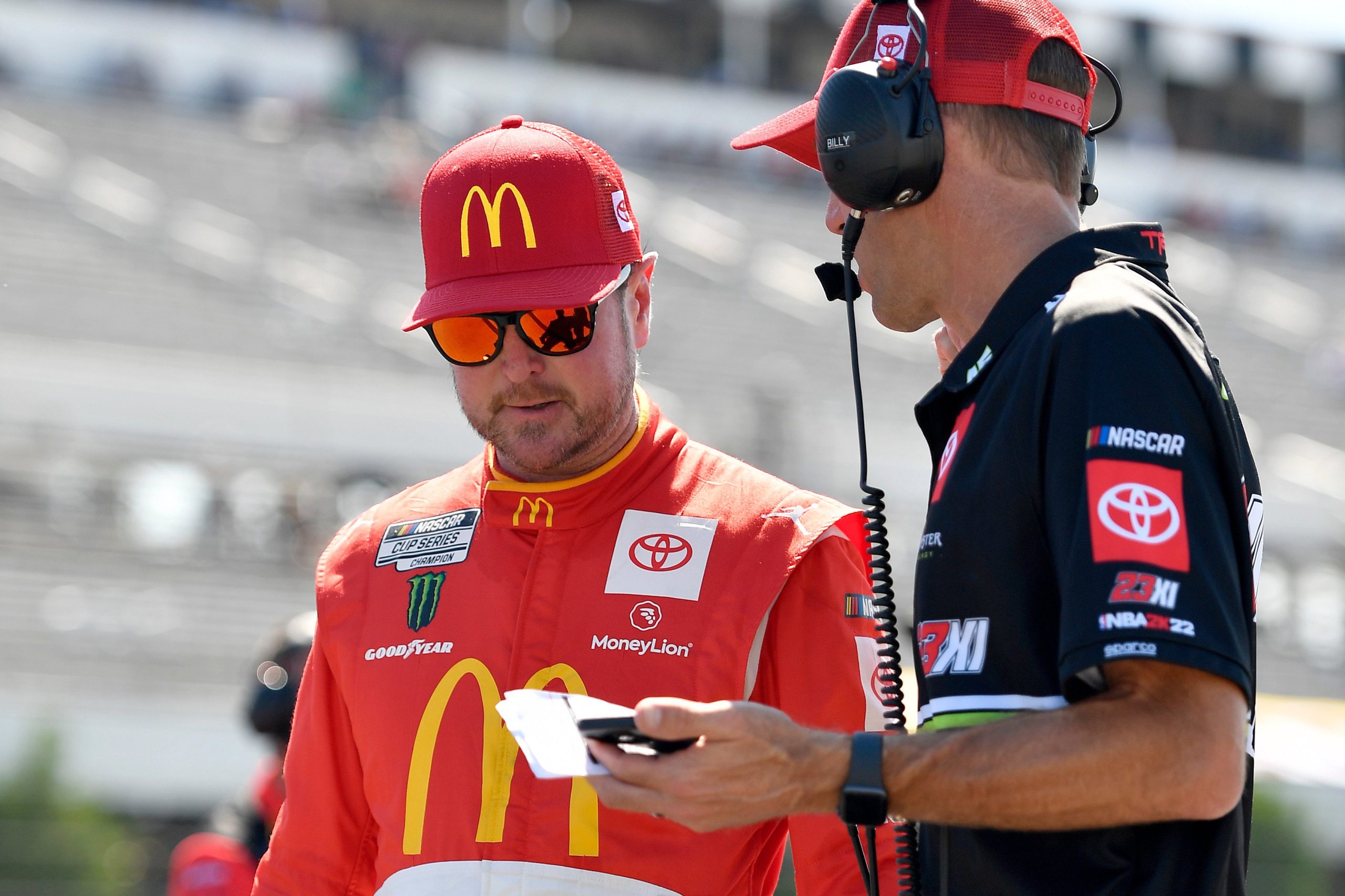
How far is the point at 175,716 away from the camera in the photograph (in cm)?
1006

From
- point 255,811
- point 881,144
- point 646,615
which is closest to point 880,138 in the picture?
point 881,144

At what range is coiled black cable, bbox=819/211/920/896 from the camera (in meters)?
1.89

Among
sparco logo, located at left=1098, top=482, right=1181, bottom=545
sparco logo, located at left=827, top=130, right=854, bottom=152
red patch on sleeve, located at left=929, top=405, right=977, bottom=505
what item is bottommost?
sparco logo, located at left=1098, top=482, right=1181, bottom=545

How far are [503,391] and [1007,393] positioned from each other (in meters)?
0.90

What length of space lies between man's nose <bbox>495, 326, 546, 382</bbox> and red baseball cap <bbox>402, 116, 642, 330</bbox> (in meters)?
0.05

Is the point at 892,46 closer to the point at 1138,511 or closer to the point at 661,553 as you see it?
the point at 1138,511

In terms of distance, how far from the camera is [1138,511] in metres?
1.47

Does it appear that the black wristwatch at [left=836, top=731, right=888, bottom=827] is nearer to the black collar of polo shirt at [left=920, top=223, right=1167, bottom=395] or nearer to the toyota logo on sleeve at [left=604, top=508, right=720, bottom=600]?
the black collar of polo shirt at [left=920, top=223, right=1167, bottom=395]

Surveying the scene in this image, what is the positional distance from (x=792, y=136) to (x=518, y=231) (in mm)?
473

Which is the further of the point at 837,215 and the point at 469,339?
the point at 469,339

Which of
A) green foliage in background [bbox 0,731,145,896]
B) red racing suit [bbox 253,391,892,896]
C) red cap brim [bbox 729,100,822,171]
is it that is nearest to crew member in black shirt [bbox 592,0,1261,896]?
red cap brim [bbox 729,100,822,171]

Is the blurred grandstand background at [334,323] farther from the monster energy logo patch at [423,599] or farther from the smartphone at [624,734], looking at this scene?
the monster energy logo patch at [423,599]

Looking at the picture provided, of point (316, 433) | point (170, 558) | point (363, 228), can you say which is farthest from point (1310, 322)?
point (170, 558)

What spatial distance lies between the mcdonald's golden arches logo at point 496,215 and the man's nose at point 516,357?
13 centimetres
